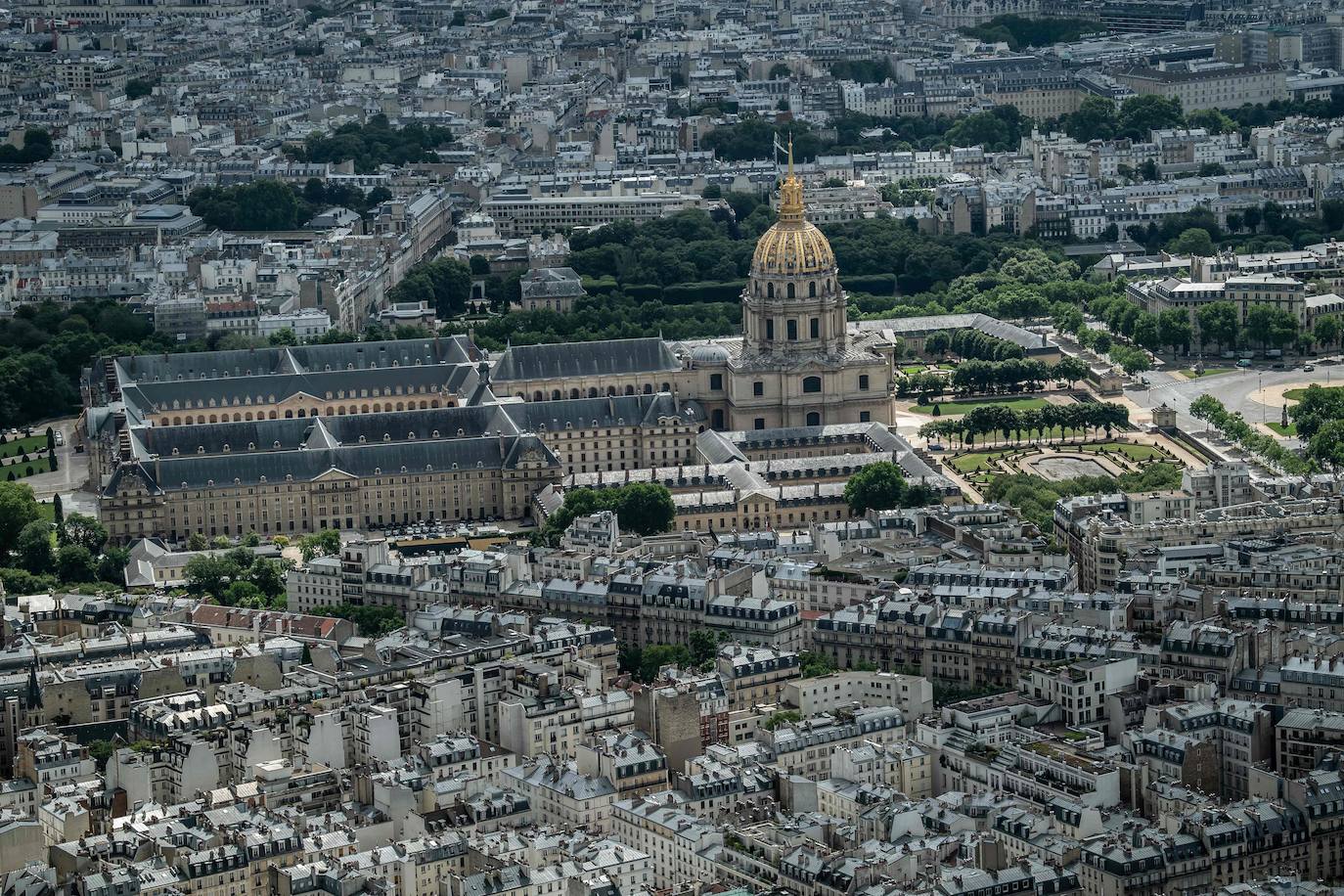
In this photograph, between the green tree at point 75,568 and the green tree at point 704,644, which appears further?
the green tree at point 75,568

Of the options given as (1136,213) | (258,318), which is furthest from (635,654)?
(1136,213)

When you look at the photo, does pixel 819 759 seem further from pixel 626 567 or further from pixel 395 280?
pixel 395 280

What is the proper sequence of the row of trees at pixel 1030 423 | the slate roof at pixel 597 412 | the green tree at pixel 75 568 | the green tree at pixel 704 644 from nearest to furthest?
the green tree at pixel 704 644
the green tree at pixel 75 568
the slate roof at pixel 597 412
the row of trees at pixel 1030 423

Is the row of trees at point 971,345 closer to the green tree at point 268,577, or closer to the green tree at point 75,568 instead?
the green tree at point 268,577

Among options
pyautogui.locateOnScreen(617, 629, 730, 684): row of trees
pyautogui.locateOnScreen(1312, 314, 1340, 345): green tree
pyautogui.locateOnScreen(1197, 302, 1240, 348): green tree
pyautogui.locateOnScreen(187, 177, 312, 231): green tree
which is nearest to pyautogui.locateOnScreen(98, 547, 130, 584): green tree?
pyautogui.locateOnScreen(617, 629, 730, 684): row of trees

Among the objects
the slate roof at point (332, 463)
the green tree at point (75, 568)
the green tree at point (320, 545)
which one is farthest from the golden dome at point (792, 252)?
the green tree at point (75, 568)
